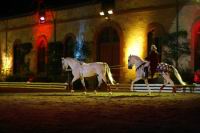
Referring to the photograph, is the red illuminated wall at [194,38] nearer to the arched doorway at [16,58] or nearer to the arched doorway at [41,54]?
the arched doorway at [41,54]

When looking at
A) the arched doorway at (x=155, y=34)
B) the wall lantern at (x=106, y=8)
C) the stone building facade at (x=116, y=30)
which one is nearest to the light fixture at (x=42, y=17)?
the stone building facade at (x=116, y=30)

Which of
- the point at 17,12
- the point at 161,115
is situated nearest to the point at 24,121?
the point at 161,115

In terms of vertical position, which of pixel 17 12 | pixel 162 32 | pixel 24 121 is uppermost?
pixel 17 12

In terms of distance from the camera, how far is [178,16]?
102ft

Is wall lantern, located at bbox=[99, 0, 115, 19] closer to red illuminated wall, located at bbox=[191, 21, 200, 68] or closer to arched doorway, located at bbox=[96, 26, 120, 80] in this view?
arched doorway, located at bbox=[96, 26, 120, 80]

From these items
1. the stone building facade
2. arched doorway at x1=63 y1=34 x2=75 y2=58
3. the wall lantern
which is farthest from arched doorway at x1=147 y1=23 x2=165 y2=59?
arched doorway at x1=63 y1=34 x2=75 y2=58

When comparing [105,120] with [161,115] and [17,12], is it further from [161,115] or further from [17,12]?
[17,12]

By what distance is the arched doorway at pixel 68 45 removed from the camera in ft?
125

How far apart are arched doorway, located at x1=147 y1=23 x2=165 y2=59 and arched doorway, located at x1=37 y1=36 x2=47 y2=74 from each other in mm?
11254

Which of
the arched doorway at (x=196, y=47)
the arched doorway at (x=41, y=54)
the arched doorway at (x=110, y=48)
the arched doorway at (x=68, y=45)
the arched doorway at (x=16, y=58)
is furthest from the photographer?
the arched doorway at (x=16, y=58)

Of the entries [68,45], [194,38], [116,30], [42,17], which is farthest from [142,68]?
[42,17]

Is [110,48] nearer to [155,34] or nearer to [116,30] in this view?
[116,30]

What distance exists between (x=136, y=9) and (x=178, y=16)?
135 inches

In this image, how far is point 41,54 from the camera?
4200 cm
